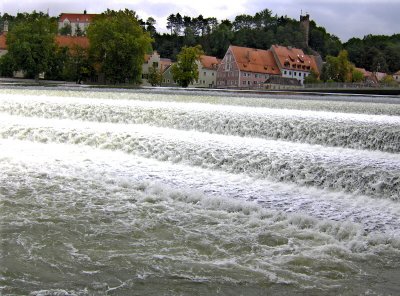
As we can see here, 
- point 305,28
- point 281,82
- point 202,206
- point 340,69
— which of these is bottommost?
point 202,206

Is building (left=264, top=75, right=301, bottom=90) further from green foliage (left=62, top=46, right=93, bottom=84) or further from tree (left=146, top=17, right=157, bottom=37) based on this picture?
tree (left=146, top=17, right=157, bottom=37)

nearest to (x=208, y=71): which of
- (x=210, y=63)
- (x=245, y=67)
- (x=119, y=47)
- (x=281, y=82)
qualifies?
(x=210, y=63)

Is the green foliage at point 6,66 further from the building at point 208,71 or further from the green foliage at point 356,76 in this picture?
the green foliage at point 356,76

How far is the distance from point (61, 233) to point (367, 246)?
3.19 meters

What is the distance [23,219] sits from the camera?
583 centimetres

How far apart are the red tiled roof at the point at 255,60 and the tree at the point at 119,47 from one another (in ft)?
82.1

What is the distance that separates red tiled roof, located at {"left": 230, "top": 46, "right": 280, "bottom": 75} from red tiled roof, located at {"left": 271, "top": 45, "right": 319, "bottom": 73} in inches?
48.0

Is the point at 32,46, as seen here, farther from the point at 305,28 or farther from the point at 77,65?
the point at 305,28

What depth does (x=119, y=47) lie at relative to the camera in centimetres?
4509

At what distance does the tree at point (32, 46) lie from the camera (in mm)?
44781

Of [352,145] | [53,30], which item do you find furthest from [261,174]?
[53,30]

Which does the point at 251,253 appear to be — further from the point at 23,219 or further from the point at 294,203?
the point at 23,219

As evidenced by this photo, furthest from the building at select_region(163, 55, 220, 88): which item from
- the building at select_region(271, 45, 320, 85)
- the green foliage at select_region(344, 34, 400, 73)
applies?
the green foliage at select_region(344, 34, 400, 73)

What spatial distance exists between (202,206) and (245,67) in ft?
214
